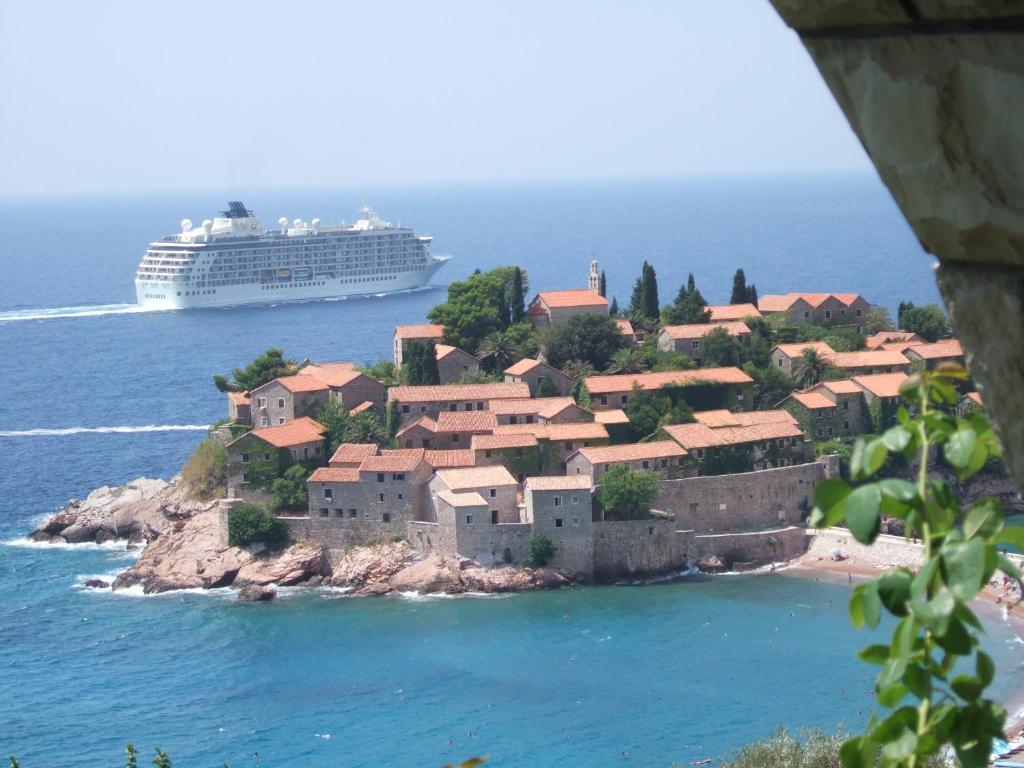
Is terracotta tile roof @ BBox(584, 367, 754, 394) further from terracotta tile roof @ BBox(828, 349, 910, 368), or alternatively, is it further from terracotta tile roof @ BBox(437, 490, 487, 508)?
terracotta tile roof @ BBox(437, 490, 487, 508)

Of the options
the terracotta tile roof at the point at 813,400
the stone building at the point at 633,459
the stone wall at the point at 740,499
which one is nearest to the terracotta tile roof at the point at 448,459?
the stone building at the point at 633,459

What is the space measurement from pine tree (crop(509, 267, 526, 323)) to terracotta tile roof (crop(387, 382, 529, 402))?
6.09 m

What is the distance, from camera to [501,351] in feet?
153

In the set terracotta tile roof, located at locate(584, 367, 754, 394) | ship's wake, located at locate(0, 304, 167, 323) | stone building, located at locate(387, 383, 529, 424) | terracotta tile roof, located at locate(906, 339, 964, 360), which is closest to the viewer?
stone building, located at locate(387, 383, 529, 424)

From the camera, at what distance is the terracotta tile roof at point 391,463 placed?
39.0m

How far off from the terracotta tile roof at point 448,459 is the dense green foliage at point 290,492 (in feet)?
11.0

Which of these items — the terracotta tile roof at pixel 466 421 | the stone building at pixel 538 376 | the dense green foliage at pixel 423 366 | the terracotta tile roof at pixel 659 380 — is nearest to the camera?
the terracotta tile roof at pixel 466 421

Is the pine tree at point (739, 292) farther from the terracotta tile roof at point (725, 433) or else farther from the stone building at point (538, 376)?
the terracotta tile roof at point (725, 433)

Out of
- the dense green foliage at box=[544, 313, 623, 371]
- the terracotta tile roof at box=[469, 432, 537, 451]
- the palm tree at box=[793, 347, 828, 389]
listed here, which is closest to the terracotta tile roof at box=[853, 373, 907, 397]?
the palm tree at box=[793, 347, 828, 389]

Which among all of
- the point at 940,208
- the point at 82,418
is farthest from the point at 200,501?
the point at 940,208

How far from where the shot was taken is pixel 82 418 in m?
66.2

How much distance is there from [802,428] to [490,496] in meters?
9.53

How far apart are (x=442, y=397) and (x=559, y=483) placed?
5.44 m

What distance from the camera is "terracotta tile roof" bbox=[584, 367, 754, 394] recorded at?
42.8m
